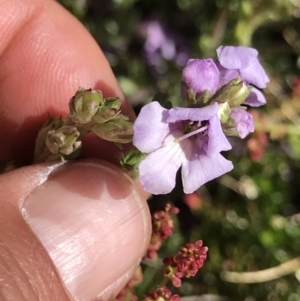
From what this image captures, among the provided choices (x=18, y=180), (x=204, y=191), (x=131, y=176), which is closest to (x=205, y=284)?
(x=204, y=191)

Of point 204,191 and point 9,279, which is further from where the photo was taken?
point 204,191

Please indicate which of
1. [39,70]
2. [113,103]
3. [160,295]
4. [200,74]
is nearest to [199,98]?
[200,74]

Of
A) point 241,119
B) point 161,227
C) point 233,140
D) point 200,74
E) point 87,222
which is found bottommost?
point 233,140

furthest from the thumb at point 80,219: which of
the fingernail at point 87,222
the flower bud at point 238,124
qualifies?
the flower bud at point 238,124

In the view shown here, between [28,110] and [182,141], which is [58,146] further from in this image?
[28,110]

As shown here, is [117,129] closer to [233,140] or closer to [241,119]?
[241,119]

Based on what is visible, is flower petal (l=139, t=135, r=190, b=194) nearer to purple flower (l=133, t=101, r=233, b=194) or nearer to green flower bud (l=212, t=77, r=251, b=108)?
purple flower (l=133, t=101, r=233, b=194)
